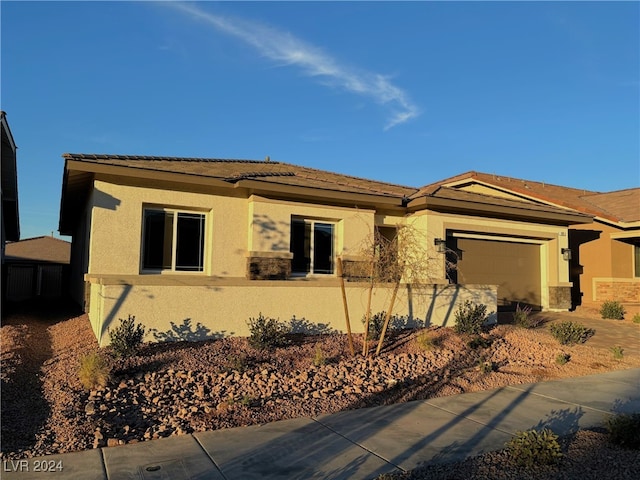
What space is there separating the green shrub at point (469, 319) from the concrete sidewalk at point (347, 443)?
3968mm

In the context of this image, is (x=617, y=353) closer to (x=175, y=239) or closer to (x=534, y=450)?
(x=534, y=450)

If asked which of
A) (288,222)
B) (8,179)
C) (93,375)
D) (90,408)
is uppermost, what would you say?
(8,179)

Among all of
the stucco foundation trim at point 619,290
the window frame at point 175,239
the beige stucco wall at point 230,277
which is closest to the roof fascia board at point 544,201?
the stucco foundation trim at point 619,290

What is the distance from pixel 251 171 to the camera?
14.3 metres

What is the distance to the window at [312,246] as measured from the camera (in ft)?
44.4

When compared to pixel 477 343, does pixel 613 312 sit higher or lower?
higher

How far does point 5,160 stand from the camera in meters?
15.9

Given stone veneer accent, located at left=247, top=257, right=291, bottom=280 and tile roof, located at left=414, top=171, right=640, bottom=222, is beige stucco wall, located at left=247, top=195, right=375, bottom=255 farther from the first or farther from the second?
tile roof, located at left=414, top=171, right=640, bottom=222

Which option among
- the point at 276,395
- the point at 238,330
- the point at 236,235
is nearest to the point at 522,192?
the point at 236,235

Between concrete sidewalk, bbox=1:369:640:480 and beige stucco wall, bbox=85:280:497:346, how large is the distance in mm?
4084

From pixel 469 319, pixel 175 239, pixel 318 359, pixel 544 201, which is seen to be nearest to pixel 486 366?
pixel 469 319

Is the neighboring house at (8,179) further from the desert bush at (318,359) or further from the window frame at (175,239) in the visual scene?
the desert bush at (318,359)

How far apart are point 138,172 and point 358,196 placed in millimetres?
5842

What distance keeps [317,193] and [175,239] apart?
3.91 metres
